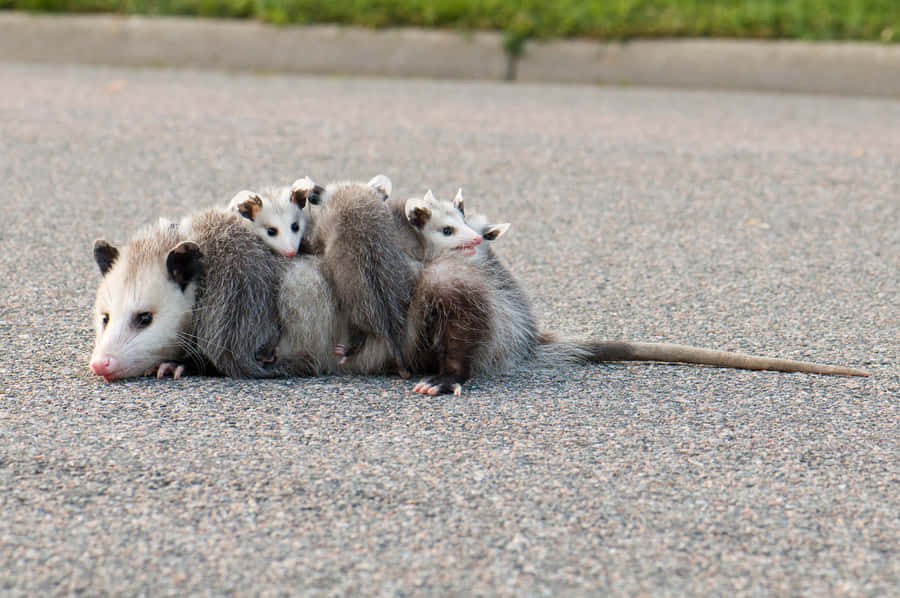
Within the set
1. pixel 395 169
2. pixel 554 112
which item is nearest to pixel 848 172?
pixel 554 112

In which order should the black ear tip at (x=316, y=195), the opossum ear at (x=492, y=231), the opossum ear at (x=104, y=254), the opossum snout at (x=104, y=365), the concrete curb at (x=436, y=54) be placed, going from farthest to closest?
the concrete curb at (x=436, y=54) → the opossum ear at (x=492, y=231) → the black ear tip at (x=316, y=195) → the opossum ear at (x=104, y=254) → the opossum snout at (x=104, y=365)

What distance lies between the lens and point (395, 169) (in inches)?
231

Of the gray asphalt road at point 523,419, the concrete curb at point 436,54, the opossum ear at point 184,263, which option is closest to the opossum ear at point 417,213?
the gray asphalt road at point 523,419

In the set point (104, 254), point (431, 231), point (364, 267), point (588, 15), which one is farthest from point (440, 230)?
point (588, 15)

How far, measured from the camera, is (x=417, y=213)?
139 inches

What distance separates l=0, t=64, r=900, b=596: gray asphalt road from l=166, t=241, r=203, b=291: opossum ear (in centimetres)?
28

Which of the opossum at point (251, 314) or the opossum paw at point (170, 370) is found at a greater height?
the opossum at point (251, 314)

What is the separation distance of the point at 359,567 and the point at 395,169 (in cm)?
373

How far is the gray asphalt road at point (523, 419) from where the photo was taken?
7.77 feet

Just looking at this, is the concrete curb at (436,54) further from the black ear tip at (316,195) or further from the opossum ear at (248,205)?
the opossum ear at (248,205)

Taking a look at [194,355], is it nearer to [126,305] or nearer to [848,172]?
[126,305]

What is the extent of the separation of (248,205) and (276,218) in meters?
0.09

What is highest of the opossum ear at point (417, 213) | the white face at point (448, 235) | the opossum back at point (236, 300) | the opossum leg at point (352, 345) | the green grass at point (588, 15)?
the green grass at point (588, 15)

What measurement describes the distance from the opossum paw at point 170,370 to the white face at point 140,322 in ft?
0.08
